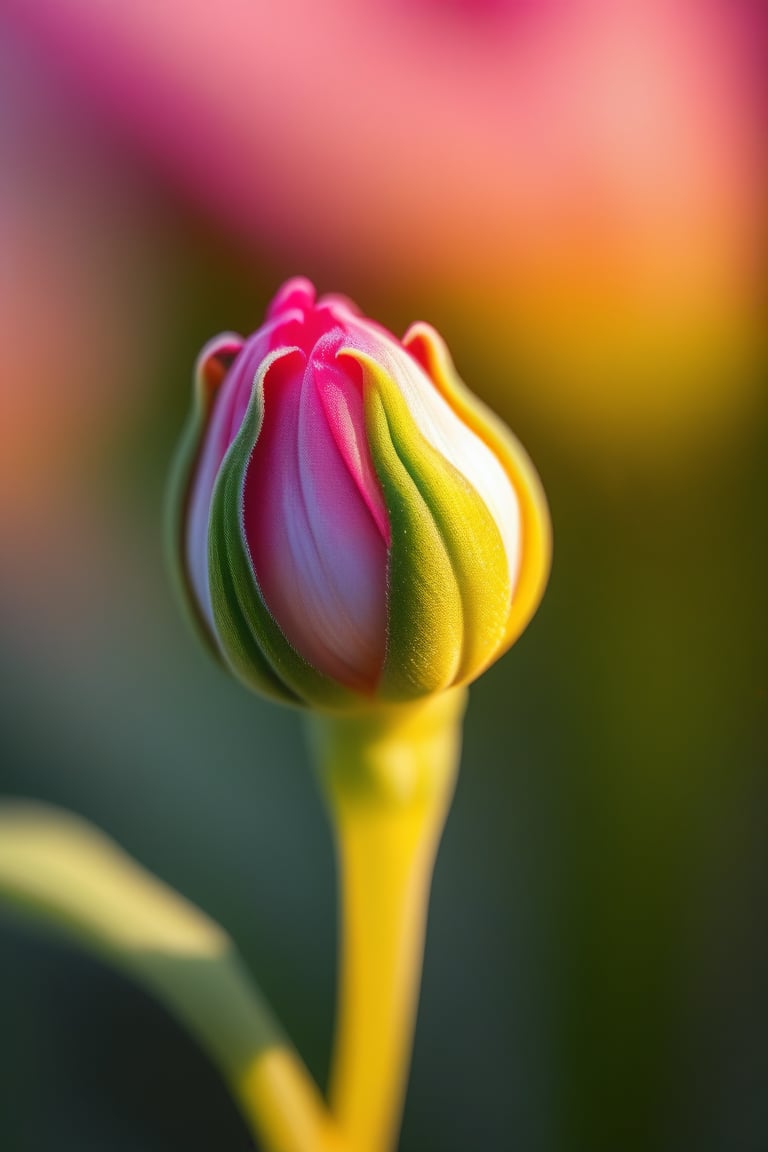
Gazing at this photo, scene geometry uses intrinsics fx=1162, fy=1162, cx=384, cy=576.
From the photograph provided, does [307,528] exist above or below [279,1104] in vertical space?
above

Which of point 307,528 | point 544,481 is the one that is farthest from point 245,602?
point 544,481

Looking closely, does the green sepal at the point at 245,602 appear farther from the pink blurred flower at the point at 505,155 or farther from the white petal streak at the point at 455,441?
the pink blurred flower at the point at 505,155

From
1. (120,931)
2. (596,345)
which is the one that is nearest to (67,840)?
(120,931)

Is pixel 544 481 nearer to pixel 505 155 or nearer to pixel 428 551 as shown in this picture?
pixel 505 155

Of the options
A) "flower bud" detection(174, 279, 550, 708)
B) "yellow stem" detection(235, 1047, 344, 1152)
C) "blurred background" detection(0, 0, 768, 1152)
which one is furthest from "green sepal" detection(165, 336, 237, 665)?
"blurred background" detection(0, 0, 768, 1152)

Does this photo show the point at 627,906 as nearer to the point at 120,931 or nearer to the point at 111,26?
the point at 120,931

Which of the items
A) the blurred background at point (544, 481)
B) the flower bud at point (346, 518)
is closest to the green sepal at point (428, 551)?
the flower bud at point (346, 518)

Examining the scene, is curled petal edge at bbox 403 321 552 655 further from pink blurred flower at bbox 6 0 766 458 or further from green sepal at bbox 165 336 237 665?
pink blurred flower at bbox 6 0 766 458
